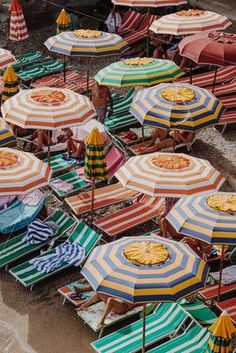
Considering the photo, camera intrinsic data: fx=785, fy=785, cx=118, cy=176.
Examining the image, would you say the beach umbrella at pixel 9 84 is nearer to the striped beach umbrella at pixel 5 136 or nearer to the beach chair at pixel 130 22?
the striped beach umbrella at pixel 5 136

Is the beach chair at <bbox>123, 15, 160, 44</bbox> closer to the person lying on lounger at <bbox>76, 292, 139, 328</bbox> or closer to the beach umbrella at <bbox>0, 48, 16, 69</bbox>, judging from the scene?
the beach umbrella at <bbox>0, 48, 16, 69</bbox>

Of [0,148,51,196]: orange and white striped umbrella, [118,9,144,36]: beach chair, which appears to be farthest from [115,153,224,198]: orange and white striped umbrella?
[118,9,144,36]: beach chair

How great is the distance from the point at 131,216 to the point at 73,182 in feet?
6.03

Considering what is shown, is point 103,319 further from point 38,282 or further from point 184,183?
point 184,183

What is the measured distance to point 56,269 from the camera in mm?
13352

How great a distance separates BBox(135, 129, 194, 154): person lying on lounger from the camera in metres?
16.9

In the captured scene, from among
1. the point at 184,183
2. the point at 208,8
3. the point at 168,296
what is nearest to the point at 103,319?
the point at 168,296

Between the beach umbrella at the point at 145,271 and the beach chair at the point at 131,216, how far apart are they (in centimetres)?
281

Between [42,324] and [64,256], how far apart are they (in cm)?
156

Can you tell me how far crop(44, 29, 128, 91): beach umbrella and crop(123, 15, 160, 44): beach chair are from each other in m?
3.16

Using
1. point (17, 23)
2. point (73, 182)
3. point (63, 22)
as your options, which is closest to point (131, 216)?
point (73, 182)

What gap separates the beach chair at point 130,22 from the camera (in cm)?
2294

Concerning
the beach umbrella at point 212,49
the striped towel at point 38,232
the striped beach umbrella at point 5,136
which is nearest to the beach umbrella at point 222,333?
the striped towel at point 38,232

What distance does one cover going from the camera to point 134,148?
1712cm
